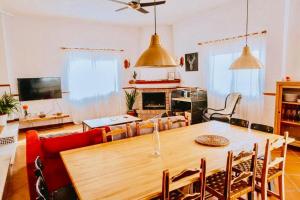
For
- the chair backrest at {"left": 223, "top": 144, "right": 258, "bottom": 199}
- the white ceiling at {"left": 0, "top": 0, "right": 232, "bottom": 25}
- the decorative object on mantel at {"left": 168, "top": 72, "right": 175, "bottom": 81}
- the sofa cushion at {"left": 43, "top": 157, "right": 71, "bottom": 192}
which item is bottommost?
the sofa cushion at {"left": 43, "top": 157, "right": 71, "bottom": 192}

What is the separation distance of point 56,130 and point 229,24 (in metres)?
4.86

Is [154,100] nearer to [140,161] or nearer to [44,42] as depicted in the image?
[44,42]

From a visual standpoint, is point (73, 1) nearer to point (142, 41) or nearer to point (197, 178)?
point (142, 41)

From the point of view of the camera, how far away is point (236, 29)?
4484mm

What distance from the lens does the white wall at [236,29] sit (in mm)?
3777

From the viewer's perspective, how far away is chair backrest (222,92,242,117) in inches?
171

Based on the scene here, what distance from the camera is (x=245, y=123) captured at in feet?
8.89

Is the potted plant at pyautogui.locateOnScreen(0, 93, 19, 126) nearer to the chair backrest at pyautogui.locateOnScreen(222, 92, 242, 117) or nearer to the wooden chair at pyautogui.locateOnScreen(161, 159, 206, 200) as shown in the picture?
the wooden chair at pyautogui.locateOnScreen(161, 159, 206, 200)

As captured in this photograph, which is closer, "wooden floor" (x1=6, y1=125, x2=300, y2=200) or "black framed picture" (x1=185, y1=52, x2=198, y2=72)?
"wooden floor" (x1=6, y1=125, x2=300, y2=200)

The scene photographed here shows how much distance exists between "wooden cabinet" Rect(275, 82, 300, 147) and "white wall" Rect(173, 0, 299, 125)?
0.29 m

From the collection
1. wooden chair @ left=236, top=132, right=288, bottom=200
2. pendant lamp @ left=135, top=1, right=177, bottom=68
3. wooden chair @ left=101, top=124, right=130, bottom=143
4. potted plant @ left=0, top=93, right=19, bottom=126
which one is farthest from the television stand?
wooden chair @ left=236, top=132, right=288, bottom=200

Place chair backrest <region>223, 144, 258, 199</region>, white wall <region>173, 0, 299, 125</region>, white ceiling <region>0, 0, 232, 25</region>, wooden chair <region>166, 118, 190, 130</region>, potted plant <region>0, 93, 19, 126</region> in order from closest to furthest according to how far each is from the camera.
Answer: chair backrest <region>223, 144, 258, 199</region> < wooden chair <region>166, 118, 190, 130</region> < white wall <region>173, 0, 299, 125</region> < potted plant <region>0, 93, 19, 126</region> < white ceiling <region>0, 0, 232, 25</region>

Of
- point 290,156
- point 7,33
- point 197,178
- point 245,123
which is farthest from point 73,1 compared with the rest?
point 290,156

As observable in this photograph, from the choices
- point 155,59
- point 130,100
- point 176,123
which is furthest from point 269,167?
point 130,100
